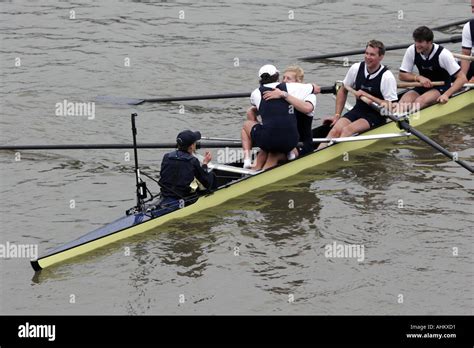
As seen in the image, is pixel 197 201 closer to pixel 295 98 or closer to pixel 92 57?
pixel 295 98

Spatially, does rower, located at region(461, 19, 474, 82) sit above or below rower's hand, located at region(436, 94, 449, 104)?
above

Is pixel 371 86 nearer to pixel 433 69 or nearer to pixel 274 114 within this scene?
pixel 433 69

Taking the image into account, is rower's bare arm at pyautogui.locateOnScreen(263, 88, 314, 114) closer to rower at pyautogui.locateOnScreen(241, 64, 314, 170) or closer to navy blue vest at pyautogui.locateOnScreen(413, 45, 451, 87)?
rower at pyautogui.locateOnScreen(241, 64, 314, 170)

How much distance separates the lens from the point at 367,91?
1405 cm

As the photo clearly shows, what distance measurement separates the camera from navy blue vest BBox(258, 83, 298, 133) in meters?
12.4

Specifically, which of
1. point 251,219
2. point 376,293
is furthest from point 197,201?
point 376,293

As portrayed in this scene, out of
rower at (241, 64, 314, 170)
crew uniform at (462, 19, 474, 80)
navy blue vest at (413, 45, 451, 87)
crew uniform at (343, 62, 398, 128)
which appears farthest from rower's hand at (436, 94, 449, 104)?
rower at (241, 64, 314, 170)

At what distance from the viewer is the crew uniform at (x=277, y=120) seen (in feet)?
40.8

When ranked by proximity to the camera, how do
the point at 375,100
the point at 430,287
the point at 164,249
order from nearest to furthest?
1. the point at 430,287
2. the point at 164,249
3. the point at 375,100

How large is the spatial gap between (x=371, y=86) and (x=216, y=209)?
332 centimetres

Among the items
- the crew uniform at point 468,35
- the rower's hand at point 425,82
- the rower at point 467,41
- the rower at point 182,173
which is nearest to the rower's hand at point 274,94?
the rower at point 182,173

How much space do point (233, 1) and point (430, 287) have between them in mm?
15439

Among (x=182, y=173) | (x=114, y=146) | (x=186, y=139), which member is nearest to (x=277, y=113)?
(x=186, y=139)

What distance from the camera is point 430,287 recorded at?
10352mm
